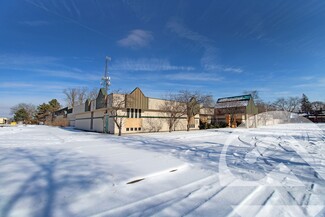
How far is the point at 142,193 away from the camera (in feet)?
11.7

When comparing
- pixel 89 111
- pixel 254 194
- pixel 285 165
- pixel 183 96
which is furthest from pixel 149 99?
pixel 254 194

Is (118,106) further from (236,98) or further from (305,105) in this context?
(305,105)

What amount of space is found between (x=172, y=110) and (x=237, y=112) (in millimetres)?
16070

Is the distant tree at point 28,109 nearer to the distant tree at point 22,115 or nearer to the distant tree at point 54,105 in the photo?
the distant tree at point 22,115

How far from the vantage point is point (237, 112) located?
32781 millimetres

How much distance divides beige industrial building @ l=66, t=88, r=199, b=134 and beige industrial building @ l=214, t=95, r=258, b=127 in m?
11.5

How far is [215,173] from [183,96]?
65.3 ft

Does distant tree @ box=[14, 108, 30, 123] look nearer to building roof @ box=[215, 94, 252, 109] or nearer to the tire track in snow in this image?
building roof @ box=[215, 94, 252, 109]

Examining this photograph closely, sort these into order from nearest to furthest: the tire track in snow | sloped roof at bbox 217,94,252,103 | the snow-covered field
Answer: the tire track in snow
the snow-covered field
sloped roof at bbox 217,94,252,103

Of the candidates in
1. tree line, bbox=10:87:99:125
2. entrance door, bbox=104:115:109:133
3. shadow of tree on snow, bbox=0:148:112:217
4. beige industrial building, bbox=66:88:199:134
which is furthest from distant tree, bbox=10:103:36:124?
shadow of tree on snow, bbox=0:148:112:217

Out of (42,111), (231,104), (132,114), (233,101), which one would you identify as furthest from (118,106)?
(42,111)

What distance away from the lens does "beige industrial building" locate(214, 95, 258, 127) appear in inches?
1277

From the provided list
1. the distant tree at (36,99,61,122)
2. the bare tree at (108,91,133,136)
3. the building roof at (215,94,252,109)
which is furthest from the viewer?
the distant tree at (36,99,61,122)

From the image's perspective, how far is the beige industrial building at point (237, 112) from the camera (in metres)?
32.4
